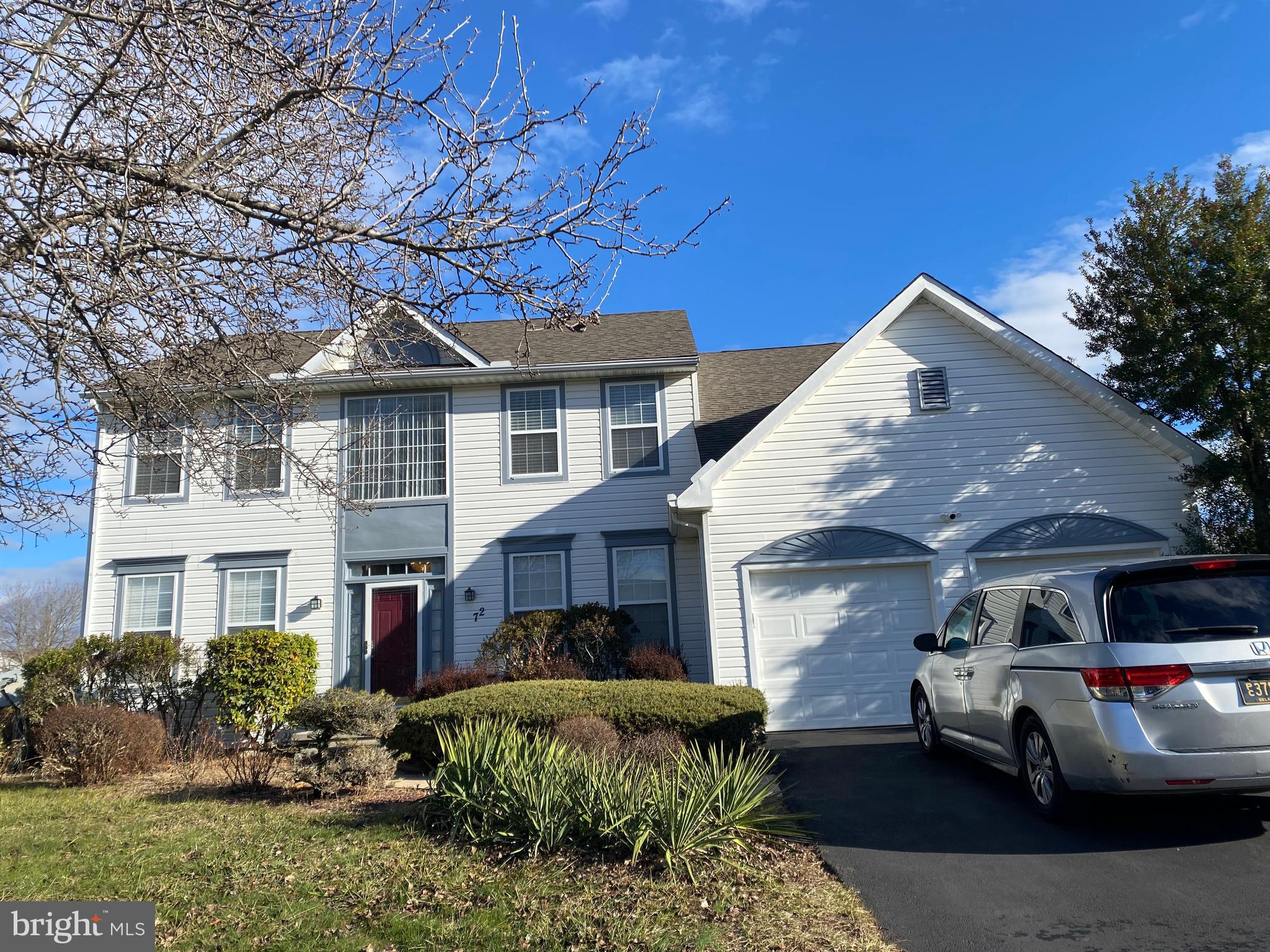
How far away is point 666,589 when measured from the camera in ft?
48.5

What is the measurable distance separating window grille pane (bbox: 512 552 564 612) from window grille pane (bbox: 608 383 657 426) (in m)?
2.66

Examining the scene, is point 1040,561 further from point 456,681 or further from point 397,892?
point 397,892

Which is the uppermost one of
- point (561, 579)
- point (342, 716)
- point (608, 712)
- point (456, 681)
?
point (561, 579)

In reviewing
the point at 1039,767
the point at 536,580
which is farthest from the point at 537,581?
the point at 1039,767

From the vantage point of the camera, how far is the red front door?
14.8m

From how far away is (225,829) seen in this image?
6.81 metres

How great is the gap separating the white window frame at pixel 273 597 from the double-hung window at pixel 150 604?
890 millimetres

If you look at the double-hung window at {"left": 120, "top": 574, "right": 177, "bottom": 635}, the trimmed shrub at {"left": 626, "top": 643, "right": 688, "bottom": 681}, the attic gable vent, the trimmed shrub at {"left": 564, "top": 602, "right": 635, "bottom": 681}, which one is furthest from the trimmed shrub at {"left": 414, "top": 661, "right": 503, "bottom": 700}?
the attic gable vent

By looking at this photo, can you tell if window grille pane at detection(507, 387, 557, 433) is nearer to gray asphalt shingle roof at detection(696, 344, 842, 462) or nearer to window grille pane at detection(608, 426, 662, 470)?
window grille pane at detection(608, 426, 662, 470)

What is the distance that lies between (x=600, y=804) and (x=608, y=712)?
9.71 feet

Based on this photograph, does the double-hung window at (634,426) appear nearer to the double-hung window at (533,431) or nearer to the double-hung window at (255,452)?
the double-hung window at (533,431)

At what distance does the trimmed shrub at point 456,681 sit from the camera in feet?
40.7

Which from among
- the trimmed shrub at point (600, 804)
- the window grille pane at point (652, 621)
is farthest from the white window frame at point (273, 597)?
the trimmed shrub at point (600, 804)

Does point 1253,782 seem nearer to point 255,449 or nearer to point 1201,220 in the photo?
point 255,449
